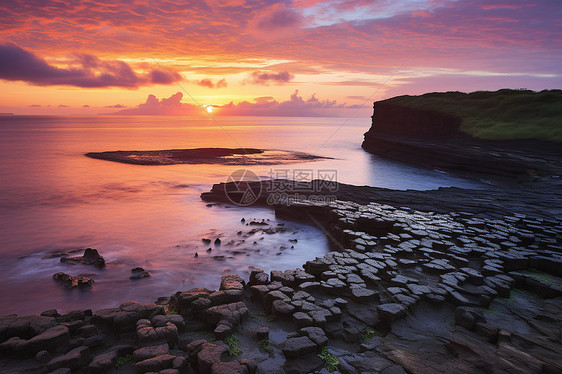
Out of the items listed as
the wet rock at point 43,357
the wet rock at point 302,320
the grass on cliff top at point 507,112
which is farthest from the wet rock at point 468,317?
the grass on cliff top at point 507,112

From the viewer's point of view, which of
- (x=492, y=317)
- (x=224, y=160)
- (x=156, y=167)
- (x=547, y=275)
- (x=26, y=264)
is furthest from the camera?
(x=224, y=160)

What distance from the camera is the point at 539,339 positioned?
214 inches

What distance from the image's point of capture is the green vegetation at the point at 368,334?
5824 millimetres

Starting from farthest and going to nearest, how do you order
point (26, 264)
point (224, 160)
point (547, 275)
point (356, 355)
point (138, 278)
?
point (224, 160), point (26, 264), point (138, 278), point (547, 275), point (356, 355)

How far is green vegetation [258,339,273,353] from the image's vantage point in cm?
550

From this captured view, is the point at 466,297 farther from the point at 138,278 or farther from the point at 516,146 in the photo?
the point at 516,146

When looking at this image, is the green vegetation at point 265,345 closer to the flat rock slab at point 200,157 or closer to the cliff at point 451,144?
the cliff at point 451,144

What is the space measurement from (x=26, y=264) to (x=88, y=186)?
49.9ft

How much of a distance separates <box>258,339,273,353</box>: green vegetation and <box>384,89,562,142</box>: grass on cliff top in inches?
1352

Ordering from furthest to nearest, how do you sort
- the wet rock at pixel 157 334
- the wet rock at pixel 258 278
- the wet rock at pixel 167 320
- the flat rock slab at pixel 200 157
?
the flat rock slab at pixel 200 157, the wet rock at pixel 258 278, the wet rock at pixel 167 320, the wet rock at pixel 157 334

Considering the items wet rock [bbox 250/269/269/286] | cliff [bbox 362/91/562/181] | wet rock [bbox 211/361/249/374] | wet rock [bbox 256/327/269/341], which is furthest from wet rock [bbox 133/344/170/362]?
cliff [bbox 362/91/562/181]

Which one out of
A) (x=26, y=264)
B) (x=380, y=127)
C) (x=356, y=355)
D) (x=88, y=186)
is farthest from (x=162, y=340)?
(x=380, y=127)

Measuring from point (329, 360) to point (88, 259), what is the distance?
892 cm

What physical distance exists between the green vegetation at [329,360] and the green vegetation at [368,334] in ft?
2.53
